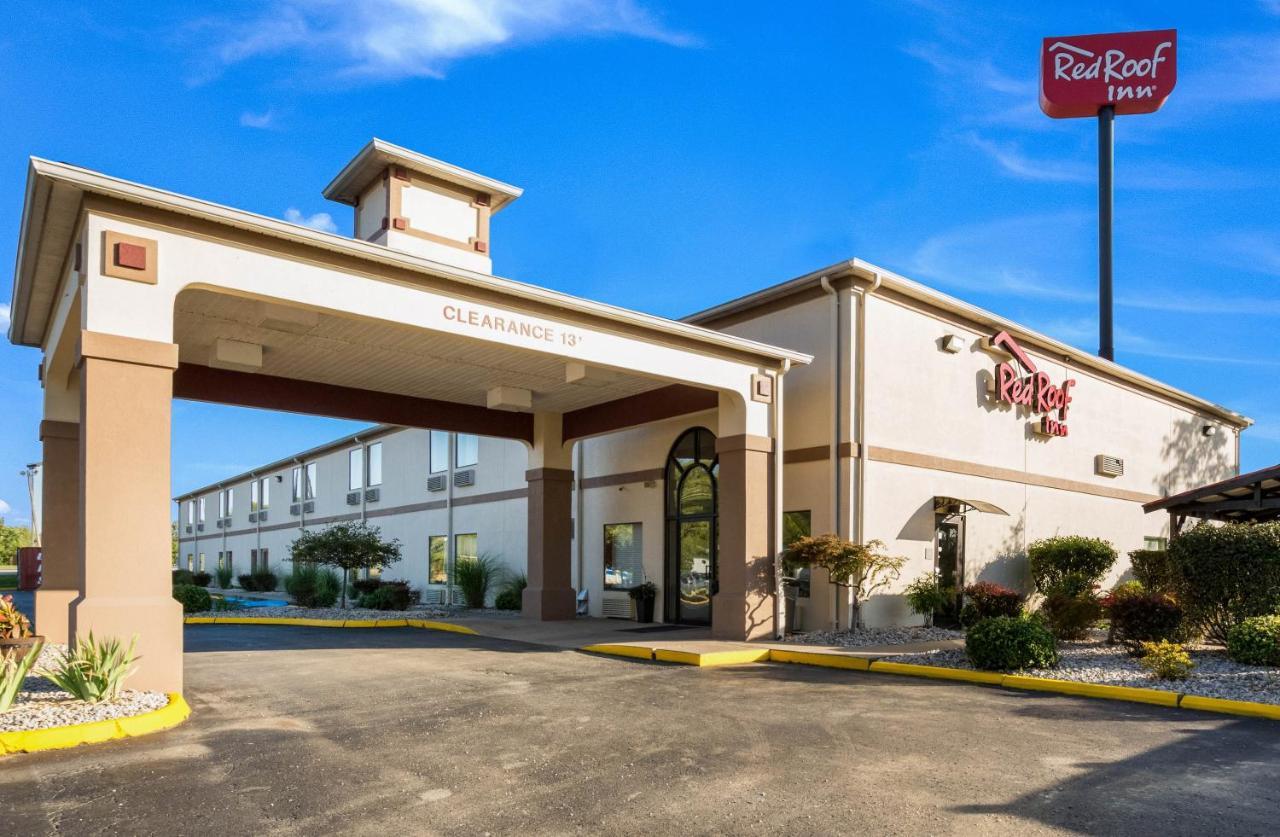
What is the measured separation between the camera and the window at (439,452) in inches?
1105

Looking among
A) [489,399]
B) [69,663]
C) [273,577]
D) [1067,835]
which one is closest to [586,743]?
[1067,835]

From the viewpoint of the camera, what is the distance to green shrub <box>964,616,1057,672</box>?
11398 millimetres

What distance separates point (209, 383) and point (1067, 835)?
596 inches

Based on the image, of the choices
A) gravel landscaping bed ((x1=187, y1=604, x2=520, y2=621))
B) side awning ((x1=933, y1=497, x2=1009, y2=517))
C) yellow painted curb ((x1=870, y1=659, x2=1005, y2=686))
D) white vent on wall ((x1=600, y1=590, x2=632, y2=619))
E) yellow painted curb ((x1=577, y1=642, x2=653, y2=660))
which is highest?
side awning ((x1=933, y1=497, x2=1009, y2=517))

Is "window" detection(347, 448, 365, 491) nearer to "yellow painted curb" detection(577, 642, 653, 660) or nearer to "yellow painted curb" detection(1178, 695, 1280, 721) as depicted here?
"yellow painted curb" detection(577, 642, 653, 660)

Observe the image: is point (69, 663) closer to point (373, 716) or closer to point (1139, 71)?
point (373, 716)

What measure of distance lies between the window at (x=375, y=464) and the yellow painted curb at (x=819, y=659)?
2094cm

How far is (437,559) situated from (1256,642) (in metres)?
22.0

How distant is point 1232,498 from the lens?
1669 centimetres

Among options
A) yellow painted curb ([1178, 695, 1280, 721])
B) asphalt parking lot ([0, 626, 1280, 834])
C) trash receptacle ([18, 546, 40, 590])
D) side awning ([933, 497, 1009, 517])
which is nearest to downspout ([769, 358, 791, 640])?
side awning ([933, 497, 1009, 517])

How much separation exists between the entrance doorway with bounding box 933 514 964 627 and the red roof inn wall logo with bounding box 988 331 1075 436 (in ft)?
9.96

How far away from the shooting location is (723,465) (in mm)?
15875

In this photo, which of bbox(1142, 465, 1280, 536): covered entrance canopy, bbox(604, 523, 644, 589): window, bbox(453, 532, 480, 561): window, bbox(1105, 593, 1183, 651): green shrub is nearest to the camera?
bbox(1105, 593, 1183, 651): green shrub

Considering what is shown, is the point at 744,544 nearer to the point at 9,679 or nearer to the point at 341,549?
the point at 9,679
